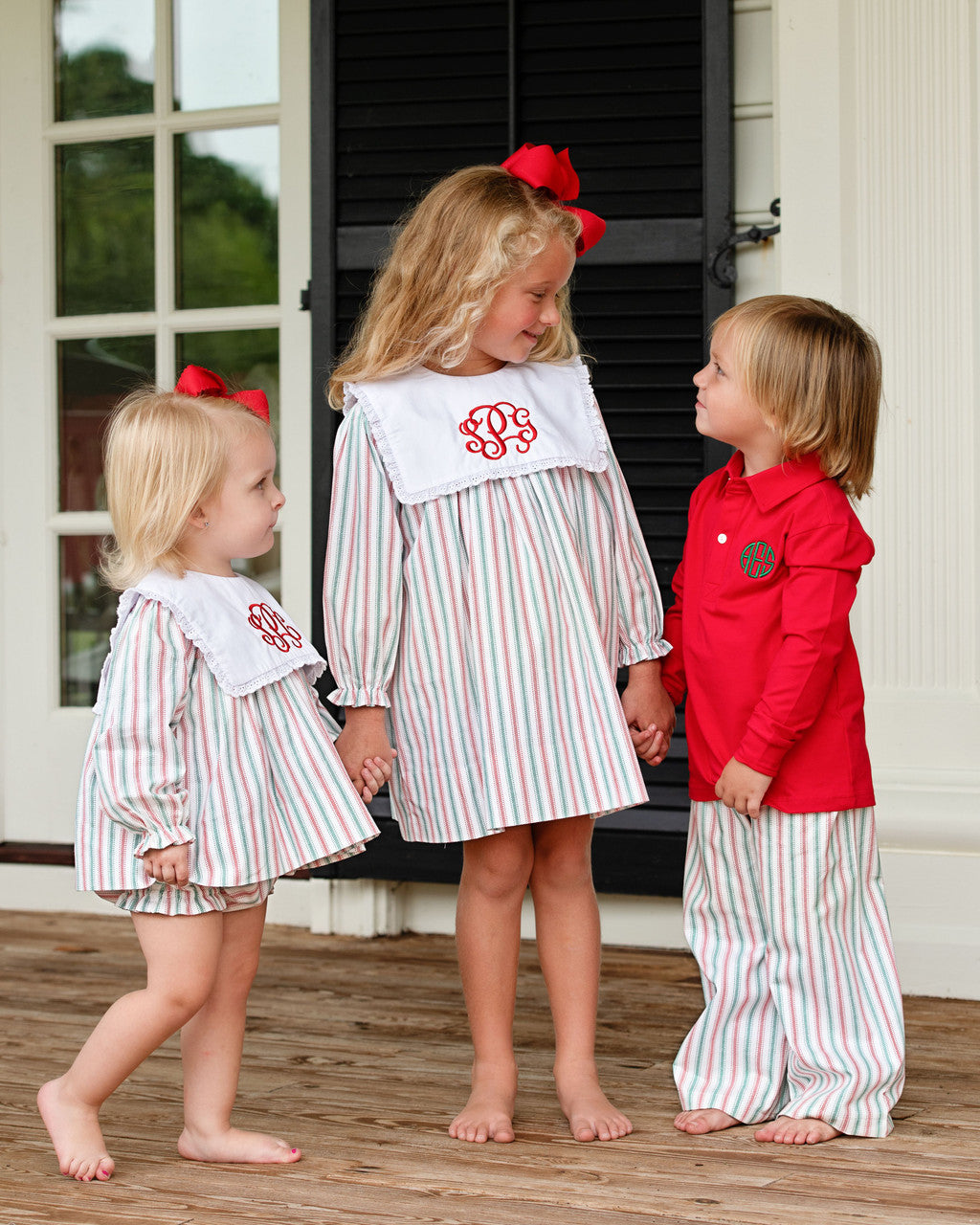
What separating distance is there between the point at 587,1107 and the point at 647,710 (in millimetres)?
519

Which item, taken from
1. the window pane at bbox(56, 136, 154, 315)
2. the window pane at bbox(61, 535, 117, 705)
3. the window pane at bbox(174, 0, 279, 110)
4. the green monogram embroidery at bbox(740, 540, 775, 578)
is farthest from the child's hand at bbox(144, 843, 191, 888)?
the window pane at bbox(174, 0, 279, 110)

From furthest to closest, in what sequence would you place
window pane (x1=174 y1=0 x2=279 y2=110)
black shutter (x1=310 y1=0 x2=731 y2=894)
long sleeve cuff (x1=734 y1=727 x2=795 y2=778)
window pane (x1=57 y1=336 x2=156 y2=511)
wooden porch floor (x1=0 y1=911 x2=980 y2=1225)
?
window pane (x1=57 y1=336 x2=156 y2=511), window pane (x1=174 y1=0 x2=279 y2=110), black shutter (x1=310 y1=0 x2=731 y2=894), long sleeve cuff (x1=734 y1=727 x2=795 y2=778), wooden porch floor (x1=0 y1=911 x2=980 y2=1225)

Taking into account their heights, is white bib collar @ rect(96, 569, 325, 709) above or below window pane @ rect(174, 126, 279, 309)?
below

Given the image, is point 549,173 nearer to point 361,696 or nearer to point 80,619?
point 361,696

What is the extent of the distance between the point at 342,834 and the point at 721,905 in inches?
20.9

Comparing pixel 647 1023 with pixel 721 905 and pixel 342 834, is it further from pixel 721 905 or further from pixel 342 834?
pixel 342 834

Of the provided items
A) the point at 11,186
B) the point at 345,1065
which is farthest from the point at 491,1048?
the point at 11,186

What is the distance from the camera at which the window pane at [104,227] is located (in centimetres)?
308

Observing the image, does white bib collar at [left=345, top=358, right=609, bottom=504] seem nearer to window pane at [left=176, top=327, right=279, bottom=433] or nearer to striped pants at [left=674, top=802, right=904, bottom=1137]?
striped pants at [left=674, top=802, right=904, bottom=1137]

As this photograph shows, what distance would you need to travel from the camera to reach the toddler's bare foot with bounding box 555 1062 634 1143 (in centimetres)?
171

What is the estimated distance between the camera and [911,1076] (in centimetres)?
195

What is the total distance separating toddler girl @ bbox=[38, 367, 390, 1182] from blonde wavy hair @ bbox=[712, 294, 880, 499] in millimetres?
632

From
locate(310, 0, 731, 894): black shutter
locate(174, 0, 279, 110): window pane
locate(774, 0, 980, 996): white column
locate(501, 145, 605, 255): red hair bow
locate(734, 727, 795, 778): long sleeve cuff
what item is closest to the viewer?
locate(734, 727, 795, 778): long sleeve cuff

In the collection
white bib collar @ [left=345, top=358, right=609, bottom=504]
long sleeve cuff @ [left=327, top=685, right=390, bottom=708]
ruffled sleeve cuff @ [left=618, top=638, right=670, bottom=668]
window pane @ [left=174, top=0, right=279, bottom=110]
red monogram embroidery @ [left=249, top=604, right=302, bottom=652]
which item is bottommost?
long sleeve cuff @ [left=327, top=685, right=390, bottom=708]
